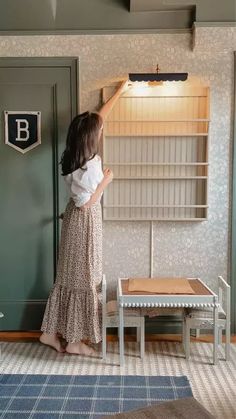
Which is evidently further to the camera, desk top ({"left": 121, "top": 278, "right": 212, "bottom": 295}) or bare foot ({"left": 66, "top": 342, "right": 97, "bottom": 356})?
bare foot ({"left": 66, "top": 342, "right": 97, "bottom": 356})

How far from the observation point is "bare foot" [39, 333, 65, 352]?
10.5ft

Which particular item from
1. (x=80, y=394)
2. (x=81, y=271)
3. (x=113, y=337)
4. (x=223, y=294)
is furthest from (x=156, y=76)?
(x=80, y=394)

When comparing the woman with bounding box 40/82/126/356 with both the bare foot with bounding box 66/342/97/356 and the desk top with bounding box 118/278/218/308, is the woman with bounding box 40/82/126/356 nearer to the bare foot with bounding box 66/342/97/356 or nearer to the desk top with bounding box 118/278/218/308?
the bare foot with bounding box 66/342/97/356

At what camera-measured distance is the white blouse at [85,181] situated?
300 centimetres

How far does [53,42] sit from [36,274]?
1.75 meters

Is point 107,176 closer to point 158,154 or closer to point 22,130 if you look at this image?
point 158,154

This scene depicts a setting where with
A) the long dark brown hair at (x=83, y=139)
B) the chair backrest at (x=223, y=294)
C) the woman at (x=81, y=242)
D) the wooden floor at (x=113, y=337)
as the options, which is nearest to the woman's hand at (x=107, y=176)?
the woman at (x=81, y=242)

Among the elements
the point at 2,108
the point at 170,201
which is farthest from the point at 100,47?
the point at 170,201

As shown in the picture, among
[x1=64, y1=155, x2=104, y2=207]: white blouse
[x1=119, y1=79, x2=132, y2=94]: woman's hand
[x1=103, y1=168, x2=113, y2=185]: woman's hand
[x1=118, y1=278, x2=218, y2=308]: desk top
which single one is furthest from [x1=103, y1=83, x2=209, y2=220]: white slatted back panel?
[x1=118, y1=278, x2=218, y2=308]: desk top

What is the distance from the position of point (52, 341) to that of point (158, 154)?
1.56 metres

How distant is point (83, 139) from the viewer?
2984 mm

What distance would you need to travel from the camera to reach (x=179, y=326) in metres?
3.46

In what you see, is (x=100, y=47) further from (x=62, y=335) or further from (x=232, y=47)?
(x=62, y=335)

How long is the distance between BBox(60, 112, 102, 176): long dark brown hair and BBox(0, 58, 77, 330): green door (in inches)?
14.6
